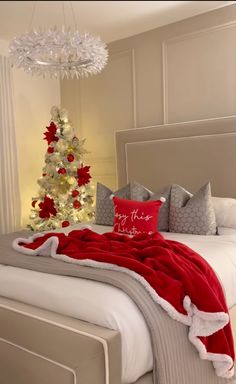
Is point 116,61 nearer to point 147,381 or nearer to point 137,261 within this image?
point 137,261

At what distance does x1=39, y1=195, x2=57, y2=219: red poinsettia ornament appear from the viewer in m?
3.95

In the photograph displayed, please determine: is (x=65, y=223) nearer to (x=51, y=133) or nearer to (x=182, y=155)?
(x=51, y=133)

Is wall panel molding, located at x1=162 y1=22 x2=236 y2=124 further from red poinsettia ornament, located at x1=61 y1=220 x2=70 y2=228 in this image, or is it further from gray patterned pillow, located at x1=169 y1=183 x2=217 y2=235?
red poinsettia ornament, located at x1=61 y1=220 x2=70 y2=228

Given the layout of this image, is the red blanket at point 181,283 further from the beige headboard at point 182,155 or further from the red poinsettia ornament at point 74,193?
the red poinsettia ornament at point 74,193

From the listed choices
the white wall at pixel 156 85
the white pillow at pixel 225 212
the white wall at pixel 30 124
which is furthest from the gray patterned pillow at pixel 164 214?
the white wall at pixel 30 124

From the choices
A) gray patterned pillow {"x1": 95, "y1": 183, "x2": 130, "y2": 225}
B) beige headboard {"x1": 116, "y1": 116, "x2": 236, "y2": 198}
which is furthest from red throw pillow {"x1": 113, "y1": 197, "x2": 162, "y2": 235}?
beige headboard {"x1": 116, "y1": 116, "x2": 236, "y2": 198}

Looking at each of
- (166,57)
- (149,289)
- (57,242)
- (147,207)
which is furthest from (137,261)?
(166,57)

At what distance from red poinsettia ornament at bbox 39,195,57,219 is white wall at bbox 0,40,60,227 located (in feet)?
2.05

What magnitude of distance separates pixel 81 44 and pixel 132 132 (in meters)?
1.73

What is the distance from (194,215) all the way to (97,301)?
4.57ft

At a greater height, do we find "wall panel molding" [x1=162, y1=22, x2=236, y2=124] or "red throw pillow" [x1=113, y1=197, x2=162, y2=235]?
"wall panel molding" [x1=162, y1=22, x2=236, y2=124]

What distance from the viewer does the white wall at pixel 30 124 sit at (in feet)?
14.5

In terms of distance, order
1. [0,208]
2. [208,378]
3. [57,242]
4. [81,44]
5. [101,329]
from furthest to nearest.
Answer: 1. [0,208]
2. [81,44]
3. [57,242]
4. [208,378]
5. [101,329]

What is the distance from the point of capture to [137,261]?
1.77 metres
